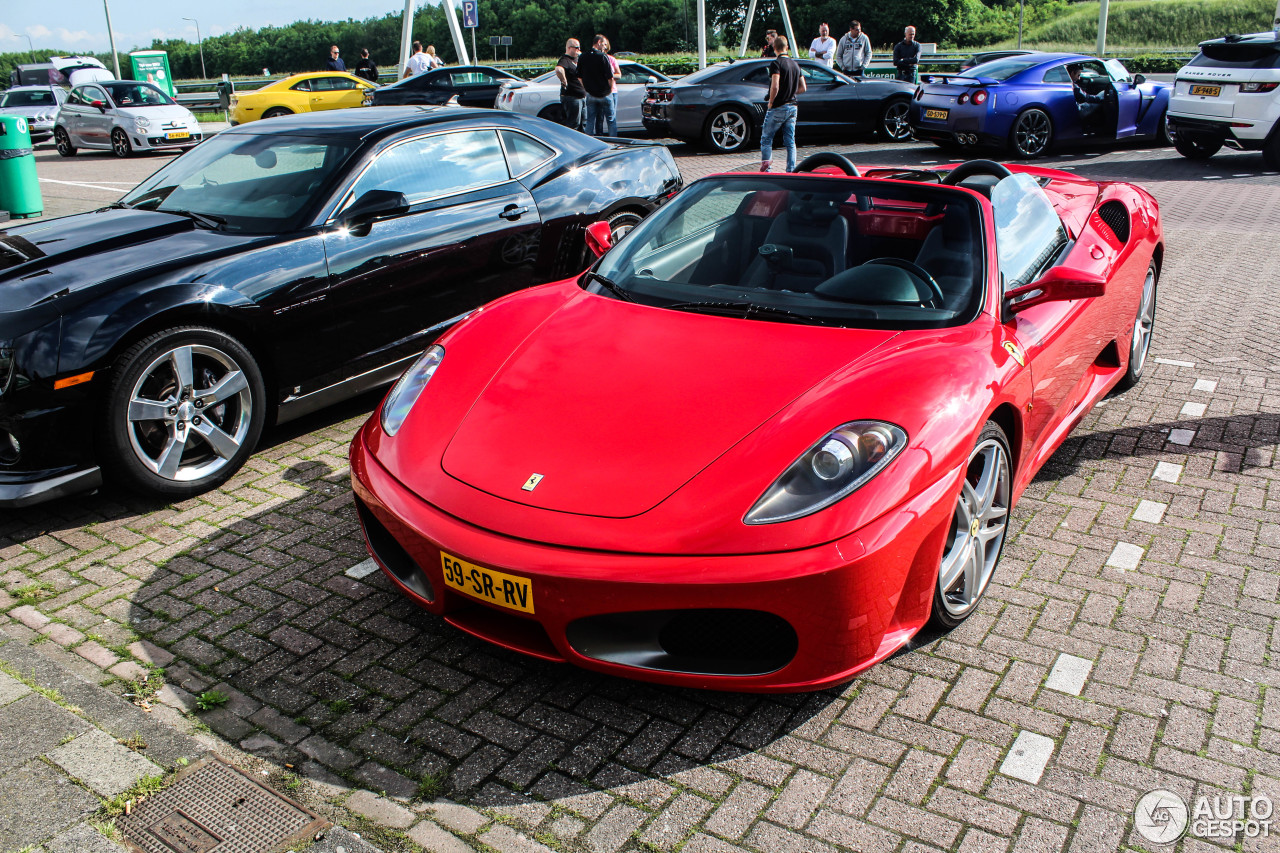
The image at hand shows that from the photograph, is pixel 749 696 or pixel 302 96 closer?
pixel 749 696

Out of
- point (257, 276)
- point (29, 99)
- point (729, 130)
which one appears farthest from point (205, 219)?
point (29, 99)

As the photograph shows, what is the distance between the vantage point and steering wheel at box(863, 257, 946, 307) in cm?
333

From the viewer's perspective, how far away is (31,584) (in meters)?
3.58

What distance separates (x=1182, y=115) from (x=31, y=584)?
1375 cm

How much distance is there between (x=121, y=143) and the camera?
725 inches

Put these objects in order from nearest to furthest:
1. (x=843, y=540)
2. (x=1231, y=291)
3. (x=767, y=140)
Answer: (x=843, y=540)
(x=1231, y=291)
(x=767, y=140)

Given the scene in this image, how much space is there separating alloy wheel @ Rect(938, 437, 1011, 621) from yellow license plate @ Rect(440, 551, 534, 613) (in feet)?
3.94

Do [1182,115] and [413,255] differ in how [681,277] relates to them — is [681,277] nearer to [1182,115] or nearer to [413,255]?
[413,255]

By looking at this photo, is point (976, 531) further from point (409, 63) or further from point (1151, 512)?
point (409, 63)

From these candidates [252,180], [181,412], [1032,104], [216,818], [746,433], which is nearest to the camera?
[216,818]

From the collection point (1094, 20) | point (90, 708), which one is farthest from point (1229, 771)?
point (1094, 20)

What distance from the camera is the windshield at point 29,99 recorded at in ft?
76.2

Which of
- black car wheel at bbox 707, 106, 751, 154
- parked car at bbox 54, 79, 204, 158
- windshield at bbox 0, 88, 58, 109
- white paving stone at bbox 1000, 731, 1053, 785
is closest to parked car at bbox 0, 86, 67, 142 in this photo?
windshield at bbox 0, 88, 58, 109

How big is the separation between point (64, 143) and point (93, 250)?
18.2 metres
